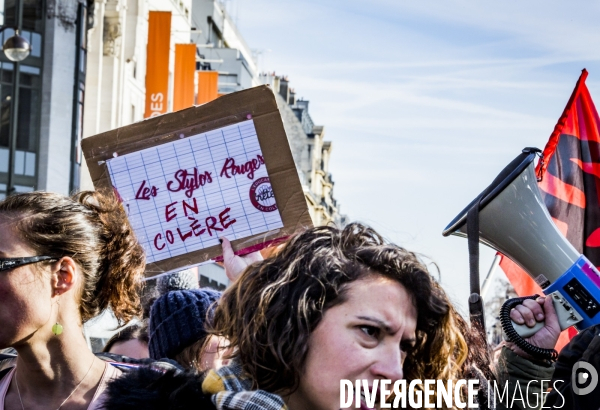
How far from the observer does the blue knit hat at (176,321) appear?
3.90 meters

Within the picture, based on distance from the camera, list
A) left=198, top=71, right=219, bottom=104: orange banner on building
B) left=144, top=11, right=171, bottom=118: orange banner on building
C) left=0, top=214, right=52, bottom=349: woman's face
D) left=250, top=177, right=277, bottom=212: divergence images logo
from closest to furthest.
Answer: left=0, top=214, right=52, bottom=349: woman's face, left=250, top=177, right=277, bottom=212: divergence images logo, left=144, top=11, right=171, bottom=118: orange banner on building, left=198, top=71, right=219, bottom=104: orange banner on building

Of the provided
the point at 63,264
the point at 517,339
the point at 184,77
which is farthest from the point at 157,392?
the point at 184,77

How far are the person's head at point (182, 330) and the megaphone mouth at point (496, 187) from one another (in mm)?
950

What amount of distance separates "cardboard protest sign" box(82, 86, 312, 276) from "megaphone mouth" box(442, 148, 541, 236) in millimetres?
474

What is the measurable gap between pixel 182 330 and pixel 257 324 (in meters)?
1.53

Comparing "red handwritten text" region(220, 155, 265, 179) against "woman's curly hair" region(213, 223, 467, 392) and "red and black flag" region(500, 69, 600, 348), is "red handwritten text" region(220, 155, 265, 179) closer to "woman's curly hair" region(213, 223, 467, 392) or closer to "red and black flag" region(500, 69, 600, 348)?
"woman's curly hair" region(213, 223, 467, 392)

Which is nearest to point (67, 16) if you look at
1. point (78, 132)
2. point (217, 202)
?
point (78, 132)

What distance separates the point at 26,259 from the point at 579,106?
3.82 meters

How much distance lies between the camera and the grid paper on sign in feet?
11.9

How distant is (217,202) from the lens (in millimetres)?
3664

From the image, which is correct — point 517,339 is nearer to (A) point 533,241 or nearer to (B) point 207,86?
(A) point 533,241

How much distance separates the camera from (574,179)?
5.52 meters

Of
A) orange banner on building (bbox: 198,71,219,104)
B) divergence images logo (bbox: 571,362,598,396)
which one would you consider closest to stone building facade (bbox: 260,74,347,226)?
orange banner on building (bbox: 198,71,219,104)

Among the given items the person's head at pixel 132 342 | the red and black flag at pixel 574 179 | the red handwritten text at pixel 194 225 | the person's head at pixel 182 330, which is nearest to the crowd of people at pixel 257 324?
the red handwritten text at pixel 194 225
